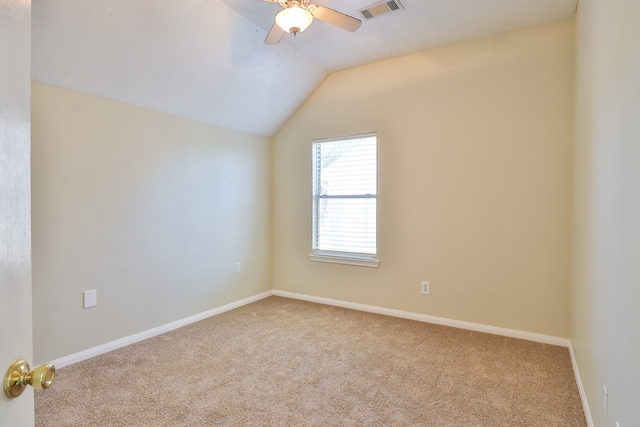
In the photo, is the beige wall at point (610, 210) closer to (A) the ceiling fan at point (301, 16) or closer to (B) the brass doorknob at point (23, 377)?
(A) the ceiling fan at point (301, 16)

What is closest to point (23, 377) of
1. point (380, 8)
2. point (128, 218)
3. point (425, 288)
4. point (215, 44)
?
point (128, 218)

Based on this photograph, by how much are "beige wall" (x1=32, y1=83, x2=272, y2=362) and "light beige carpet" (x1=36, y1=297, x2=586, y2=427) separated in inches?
13.9

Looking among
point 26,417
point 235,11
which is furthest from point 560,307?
point 235,11

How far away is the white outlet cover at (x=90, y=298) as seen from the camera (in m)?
2.59

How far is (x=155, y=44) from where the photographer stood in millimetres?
2492

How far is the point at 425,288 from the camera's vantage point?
3.38m

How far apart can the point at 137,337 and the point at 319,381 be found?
1703mm

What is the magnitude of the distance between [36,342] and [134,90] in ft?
6.53

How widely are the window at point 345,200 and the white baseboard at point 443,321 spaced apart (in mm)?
485

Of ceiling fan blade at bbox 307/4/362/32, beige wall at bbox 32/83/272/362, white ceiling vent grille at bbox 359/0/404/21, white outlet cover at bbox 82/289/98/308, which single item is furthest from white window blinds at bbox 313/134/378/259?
white outlet cover at bbox 82/289/98/308

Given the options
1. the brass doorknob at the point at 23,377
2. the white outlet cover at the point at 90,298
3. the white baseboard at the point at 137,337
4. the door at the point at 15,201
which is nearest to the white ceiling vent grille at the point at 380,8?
the door at the point at 15,201

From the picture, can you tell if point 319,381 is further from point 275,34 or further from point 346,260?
point 275,34

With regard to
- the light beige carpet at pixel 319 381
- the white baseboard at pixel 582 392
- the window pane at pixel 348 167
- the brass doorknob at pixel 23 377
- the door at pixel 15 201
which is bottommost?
the light beige carpet at pixel 319 381

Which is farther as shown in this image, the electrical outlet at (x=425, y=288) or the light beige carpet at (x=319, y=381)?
the electrical outlet at (x=425, y=288)
